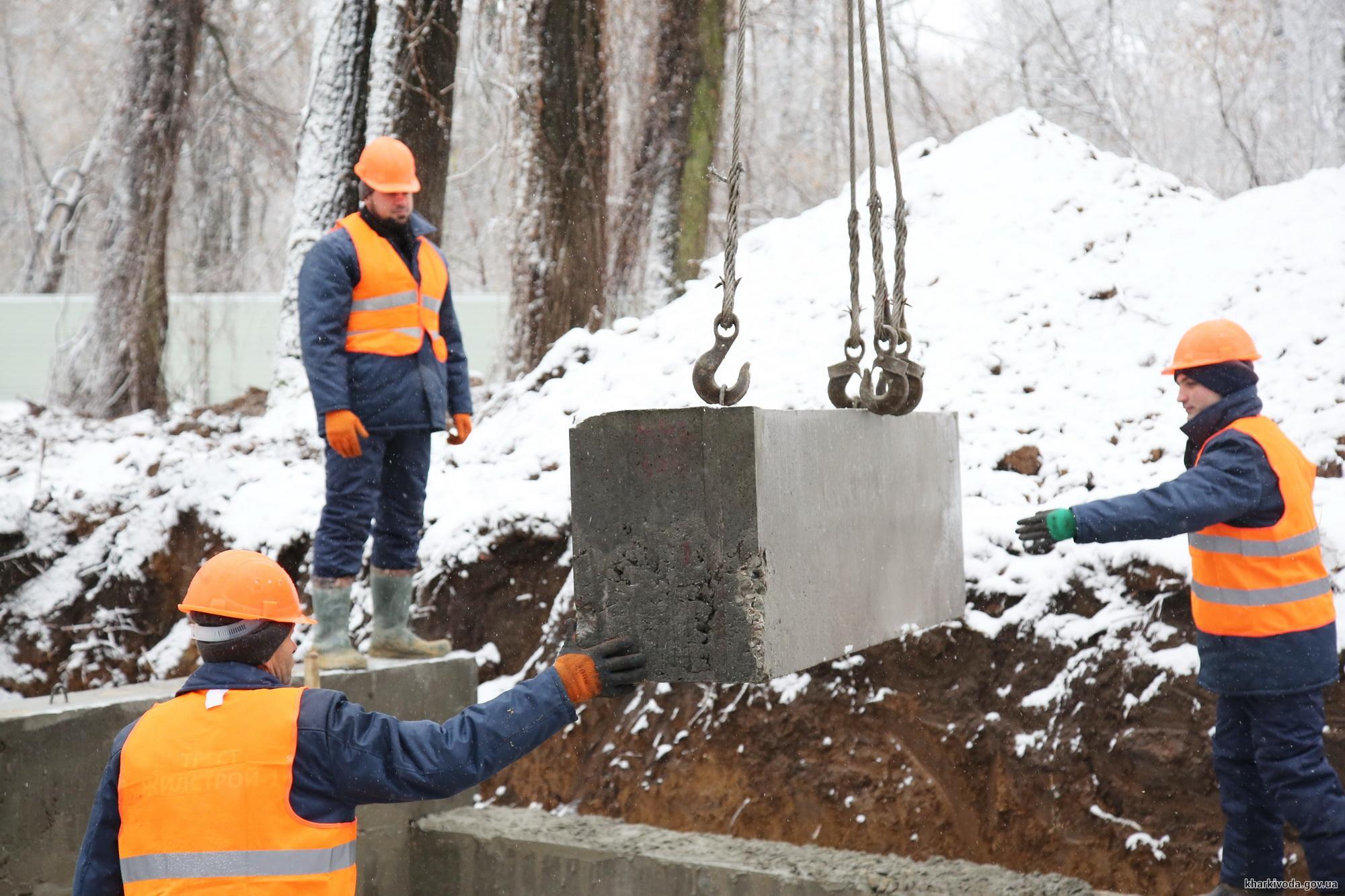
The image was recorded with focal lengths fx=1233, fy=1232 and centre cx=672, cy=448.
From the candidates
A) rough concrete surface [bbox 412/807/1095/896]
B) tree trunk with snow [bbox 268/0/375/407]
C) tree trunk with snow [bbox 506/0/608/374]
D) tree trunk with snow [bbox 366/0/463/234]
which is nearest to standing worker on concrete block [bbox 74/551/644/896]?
rough concrete surface [bbox 412/807/1095/896]

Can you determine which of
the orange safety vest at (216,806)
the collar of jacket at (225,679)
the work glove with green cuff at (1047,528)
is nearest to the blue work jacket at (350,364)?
the collar of jacket at (225,679)

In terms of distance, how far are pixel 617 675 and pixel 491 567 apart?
11.2 ft

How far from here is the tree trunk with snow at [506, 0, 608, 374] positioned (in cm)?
845

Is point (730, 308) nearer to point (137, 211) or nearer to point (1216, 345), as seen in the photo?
point (1216, 345)

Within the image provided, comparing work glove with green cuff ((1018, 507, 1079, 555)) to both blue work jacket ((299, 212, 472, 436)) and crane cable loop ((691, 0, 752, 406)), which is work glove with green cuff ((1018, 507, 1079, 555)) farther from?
blue work jacket ((299, 212, 472, 436))

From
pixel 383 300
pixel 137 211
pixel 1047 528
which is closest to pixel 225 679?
pixel 1047 528

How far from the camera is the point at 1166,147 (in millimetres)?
16359

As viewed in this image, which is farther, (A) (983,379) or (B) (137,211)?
(B) (137,211)

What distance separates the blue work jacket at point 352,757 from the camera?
2504 millimetres

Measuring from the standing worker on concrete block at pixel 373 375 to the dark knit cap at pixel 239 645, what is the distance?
2.07 meters

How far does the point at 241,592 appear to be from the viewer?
2.56m

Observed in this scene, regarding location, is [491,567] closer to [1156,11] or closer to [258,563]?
[258,563]

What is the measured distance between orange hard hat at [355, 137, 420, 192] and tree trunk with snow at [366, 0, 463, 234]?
3.75 m

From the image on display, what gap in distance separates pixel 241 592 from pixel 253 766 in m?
0.36
